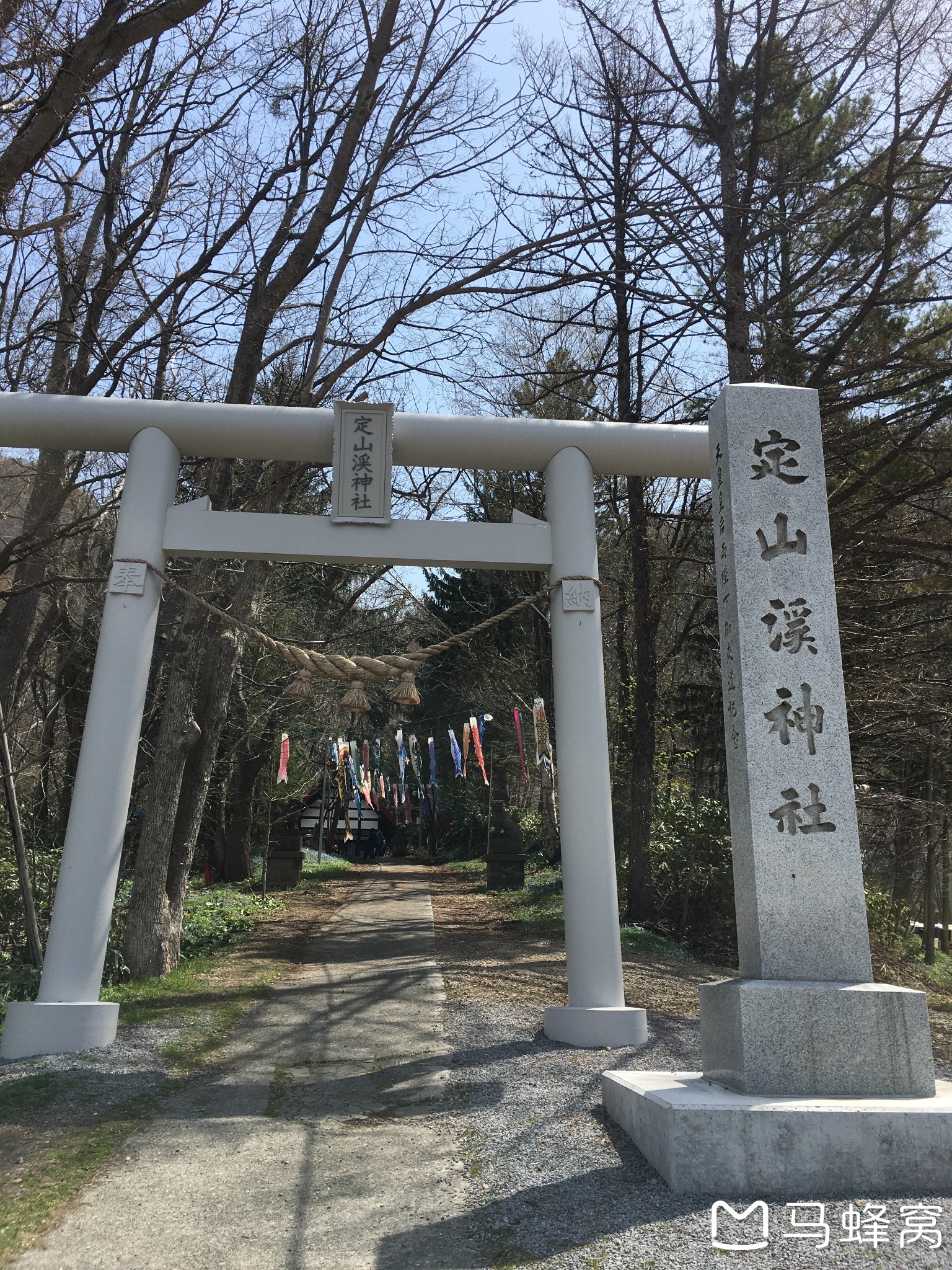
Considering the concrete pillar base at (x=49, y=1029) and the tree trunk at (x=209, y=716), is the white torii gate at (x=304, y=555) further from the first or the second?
the tree trunk at (x=209, y=716)

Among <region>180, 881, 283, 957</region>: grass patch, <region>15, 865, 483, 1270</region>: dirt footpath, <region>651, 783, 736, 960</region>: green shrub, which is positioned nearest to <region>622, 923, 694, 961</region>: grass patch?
<region>651, 783, 736, 960</region>: green shrub

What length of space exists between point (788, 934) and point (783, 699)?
1039 mm

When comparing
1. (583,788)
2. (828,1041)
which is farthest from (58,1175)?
(583,788)

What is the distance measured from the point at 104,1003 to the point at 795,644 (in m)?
4.52

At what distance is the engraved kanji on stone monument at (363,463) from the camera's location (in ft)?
20.2

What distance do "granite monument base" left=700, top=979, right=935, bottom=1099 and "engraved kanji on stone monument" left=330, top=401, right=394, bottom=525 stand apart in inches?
151

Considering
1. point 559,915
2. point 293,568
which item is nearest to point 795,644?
point 559,915

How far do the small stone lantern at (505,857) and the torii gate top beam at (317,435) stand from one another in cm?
1113

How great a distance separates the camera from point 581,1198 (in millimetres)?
3289

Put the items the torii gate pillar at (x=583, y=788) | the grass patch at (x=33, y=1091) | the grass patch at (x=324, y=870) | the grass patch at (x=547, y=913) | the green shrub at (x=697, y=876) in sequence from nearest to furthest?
the grass patch at (x=33, y=1091) < the torii gate pillar at (x=583, y=788) < the grass patch at (x=547, y=913) < the green shrub at (x=697, y=876) < the grass patch at (x=324, y=870)

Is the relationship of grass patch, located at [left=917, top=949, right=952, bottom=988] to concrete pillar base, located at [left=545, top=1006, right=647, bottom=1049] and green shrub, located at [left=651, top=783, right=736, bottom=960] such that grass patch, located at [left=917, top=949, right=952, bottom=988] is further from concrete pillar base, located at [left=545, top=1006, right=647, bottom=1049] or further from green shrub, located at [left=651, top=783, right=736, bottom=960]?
concrete pillar base, located at [left=545, top=1006, right=647, bottom=1049]

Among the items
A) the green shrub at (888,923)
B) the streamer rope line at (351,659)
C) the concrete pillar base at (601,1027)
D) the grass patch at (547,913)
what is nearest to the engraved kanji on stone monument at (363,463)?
the streamer rope line at (351,659)

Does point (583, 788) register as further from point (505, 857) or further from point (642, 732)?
point (505, 857)

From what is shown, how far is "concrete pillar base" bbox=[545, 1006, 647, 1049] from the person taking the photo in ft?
18.0
